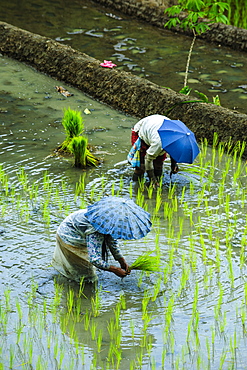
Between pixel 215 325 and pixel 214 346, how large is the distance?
0.21 m

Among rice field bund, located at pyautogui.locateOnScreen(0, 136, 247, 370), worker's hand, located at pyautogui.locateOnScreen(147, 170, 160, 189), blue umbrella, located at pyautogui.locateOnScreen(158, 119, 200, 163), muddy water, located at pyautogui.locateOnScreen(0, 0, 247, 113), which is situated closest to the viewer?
rice field bund, located at pyautogui.locateOnScreen(0, 136, 247, 370)

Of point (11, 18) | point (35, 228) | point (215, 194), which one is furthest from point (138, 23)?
point (35, 228)

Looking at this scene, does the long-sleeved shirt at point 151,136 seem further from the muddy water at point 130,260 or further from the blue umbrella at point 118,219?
the blue umbrella at point 118,219

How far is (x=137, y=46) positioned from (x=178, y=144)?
5215 mm

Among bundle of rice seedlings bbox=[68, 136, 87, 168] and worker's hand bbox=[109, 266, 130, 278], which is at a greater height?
worker's hand bbox=[109, 266, 130, 278]

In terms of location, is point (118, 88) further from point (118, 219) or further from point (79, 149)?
point (118, 219)

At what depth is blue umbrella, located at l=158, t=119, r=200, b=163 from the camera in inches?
197

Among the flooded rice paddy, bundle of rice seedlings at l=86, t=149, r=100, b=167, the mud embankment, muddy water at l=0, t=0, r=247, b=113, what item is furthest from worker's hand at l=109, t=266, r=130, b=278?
muddy water at l=0, t=0, r=247, b=113

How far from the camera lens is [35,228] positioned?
476 cm

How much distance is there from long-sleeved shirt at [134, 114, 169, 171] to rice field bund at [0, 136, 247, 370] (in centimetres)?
31

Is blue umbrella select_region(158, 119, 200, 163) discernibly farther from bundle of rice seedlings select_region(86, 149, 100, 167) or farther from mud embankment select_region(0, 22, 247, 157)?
mud embankment select_region(0, 22, 247, 157)

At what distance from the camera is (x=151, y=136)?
523 centimetres

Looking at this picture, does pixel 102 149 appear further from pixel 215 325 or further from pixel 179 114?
pixel 215 325

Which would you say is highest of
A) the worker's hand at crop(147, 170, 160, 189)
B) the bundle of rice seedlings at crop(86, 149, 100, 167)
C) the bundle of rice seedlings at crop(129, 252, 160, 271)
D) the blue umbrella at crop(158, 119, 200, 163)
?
the blue umbrella at crop(158, 119, 200, 163)
